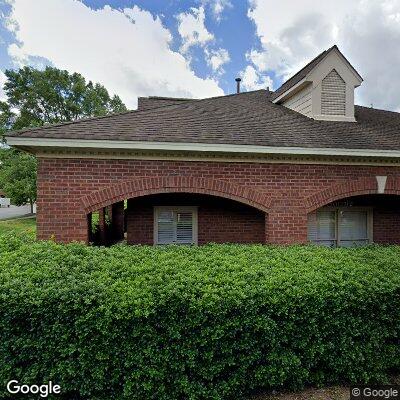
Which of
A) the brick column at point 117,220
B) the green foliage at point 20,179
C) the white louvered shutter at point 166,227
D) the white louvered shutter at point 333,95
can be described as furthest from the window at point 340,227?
the green foliage at point 20,179

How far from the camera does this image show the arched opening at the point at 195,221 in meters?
7.94

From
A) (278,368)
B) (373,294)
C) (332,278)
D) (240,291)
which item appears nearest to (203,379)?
(278,368)

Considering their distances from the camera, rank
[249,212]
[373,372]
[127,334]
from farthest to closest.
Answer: [249,212] < [373,372] < [127,334]

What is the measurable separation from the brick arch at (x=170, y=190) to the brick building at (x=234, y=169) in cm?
2

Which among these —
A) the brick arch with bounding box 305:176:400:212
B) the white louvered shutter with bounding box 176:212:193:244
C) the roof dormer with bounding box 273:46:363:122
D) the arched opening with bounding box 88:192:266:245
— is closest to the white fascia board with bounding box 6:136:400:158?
the brick arch with bounding box 305:176:400:212

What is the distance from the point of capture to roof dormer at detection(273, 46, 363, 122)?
8.37 meters

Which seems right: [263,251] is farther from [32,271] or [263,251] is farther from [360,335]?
[32,271]

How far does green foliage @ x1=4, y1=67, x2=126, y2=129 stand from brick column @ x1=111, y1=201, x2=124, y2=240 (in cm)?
2671

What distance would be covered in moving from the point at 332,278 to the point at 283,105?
300 inches

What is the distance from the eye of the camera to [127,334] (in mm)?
3180

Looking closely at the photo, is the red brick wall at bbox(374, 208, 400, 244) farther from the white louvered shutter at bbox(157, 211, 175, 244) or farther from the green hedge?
the white louvered shutter at bbox(157, 211, 175, 244)

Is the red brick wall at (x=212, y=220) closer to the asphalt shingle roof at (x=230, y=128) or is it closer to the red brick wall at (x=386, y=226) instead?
the asphalt shingle roof at (x=230, y=128)

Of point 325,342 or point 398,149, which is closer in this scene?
point 325,342

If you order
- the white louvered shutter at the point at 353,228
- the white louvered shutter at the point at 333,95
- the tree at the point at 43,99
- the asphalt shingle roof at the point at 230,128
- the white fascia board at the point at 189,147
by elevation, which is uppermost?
the tree at the point at 43,99
